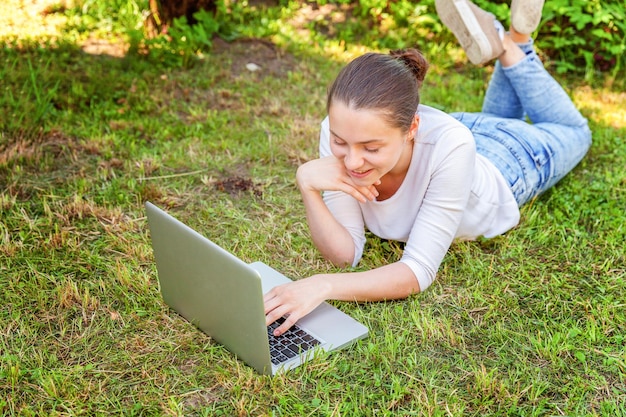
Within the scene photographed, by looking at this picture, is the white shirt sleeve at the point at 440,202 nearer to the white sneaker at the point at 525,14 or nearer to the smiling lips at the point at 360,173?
the smiling lips at the point at 360,173

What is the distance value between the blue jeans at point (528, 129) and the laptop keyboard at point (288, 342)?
1315mm

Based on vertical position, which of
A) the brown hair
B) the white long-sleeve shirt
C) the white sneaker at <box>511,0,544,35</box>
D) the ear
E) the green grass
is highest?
the brown hair

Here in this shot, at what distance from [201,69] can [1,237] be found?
7.91 feet

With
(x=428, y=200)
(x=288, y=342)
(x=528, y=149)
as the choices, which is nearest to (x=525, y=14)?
(x=528, y=149)

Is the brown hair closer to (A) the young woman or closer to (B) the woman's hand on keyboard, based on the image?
(A) the young woman

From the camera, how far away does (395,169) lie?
110 inches

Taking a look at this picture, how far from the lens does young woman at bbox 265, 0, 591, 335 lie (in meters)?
2.42

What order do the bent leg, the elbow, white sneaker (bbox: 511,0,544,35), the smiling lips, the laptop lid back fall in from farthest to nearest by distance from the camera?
white sneaker (bbox: 511,0,544,35), the bent leg, the elbow, the smiling lips, the laptop lid back

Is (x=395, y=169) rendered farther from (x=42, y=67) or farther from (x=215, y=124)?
(x=42, y=67)

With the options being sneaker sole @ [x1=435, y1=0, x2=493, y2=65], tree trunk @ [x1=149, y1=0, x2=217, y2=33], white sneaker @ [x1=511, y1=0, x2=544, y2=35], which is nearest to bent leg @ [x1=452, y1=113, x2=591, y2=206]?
sneaker sole @ [x1=435, y1=0, x2=493, y2=65]

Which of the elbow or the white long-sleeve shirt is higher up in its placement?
the white long-sleeve shirt

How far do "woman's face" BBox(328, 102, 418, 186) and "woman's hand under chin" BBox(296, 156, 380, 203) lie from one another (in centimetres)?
4

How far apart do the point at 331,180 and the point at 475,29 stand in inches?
57.6

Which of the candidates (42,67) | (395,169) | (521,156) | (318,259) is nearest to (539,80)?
(521,156)
